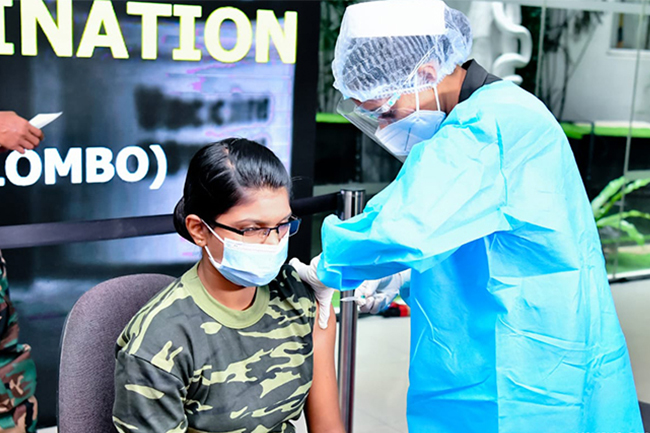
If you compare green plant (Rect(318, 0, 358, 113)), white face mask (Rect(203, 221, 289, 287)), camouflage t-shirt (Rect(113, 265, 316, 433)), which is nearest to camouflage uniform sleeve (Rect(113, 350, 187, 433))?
camouflage t-shirt (Rect(113, 265, 316, 433))

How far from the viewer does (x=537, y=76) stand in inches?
183

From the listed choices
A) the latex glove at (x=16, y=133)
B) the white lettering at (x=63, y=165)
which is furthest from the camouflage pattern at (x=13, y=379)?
the white lettering at (x=63, y=165)

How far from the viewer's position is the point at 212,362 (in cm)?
139

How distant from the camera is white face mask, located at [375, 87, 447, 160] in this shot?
1514mm

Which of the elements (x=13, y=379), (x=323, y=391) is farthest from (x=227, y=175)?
(x=13, y=379)

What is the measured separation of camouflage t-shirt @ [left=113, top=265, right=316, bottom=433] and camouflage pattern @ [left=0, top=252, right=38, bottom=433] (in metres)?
0.94

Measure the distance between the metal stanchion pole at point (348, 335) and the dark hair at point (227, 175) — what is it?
572mm

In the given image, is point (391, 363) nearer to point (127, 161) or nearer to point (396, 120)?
point (127, 161)

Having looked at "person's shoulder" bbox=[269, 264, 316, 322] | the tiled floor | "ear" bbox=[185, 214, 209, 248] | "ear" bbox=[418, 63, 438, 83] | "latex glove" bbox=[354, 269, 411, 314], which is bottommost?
the tiled floor

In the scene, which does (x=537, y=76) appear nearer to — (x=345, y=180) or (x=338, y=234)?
(x=345, y=180)

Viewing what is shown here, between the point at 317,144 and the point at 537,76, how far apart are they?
4.93ft

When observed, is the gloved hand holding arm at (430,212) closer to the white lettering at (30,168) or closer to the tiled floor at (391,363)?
the white lettering at (30,168)

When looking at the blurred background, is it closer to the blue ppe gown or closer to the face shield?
the face shield

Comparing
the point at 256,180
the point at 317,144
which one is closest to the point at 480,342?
the point at 256,180
